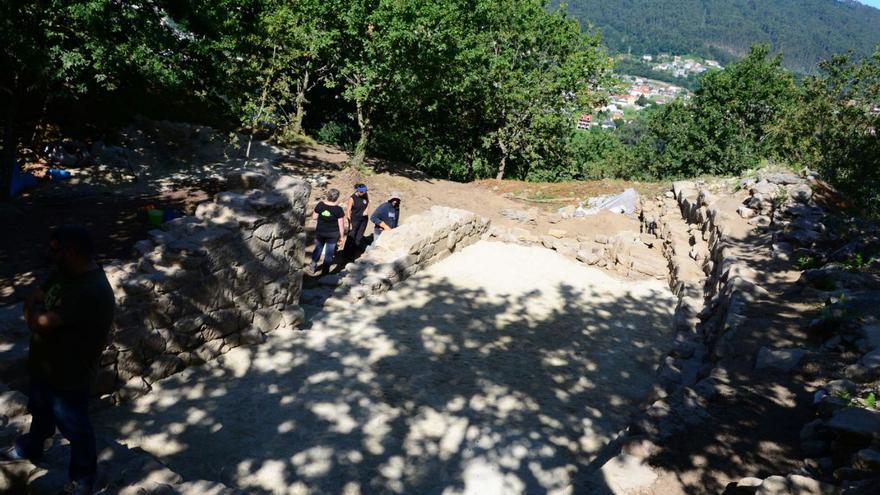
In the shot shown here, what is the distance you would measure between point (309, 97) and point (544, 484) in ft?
74.2

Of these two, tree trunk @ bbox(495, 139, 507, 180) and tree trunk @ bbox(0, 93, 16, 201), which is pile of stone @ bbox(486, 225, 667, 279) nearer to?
tree trunk @ bbox(495, 139, 507, 180)

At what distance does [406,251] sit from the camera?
32.6ft

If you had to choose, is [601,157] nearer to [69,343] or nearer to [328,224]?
[328,224]

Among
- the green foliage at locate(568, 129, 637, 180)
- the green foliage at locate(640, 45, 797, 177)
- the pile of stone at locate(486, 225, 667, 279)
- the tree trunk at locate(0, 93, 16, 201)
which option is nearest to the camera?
the pile of stone at locate(486, 225, 667, 279)

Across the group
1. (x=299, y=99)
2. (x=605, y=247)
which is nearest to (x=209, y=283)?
(x=605, y=247)

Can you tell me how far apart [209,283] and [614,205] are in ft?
40.6

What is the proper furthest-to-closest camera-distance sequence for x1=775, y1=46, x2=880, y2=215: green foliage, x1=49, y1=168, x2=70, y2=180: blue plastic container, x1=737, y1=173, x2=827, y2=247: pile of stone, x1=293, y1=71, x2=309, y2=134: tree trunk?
x1=775, y1=46, x2=880, y2=215: green foliage → x1=293, y1=71, x2=309, y2=134: tree trunk → x1=49, y1=168, x2=70, y2=180: blue plastic container → x1=737, y1=173, x2=827, y2=247: pile of stone

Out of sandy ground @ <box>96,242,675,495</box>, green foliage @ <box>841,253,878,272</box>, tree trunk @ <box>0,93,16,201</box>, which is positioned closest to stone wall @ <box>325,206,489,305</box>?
sandy ground @ <box>96,242,675,495</box>

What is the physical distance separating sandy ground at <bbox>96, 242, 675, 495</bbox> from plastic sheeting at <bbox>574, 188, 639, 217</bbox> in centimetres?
644

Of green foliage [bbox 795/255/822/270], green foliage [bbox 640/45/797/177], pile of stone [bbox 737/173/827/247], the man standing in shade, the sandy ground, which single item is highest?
green foliage [bbox 640/45/797/177]

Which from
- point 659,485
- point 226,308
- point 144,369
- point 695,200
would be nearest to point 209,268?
point 226,308

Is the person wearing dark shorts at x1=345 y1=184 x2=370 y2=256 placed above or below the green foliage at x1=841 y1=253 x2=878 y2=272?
below

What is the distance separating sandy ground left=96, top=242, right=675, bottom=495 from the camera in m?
4.80

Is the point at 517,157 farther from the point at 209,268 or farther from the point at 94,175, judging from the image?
the point at 209,268
